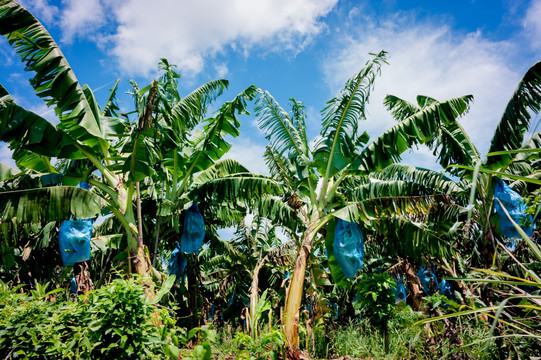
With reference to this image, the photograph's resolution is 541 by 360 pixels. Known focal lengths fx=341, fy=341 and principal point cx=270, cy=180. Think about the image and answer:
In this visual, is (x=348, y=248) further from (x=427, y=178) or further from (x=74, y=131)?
(x=74, y=131)

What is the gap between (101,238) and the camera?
25.0 ft

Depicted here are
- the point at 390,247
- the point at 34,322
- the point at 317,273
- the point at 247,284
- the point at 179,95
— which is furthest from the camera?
the point at 247,284

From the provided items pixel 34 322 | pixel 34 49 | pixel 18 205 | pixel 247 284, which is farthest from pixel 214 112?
pixel 247 284

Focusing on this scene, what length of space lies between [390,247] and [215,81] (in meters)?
5.09

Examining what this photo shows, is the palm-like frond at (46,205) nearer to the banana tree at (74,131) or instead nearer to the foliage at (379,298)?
the banana tree at (74,131)

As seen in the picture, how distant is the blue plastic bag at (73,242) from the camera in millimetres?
5336

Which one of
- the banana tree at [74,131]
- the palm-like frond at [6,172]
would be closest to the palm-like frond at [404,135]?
the banana tree at [74,131]

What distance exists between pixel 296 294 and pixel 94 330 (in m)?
3.13

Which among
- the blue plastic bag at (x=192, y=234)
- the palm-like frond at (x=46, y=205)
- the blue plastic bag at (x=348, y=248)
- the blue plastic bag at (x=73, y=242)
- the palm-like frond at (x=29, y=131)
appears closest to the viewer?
the palm-like frond at (x=29, y=131)

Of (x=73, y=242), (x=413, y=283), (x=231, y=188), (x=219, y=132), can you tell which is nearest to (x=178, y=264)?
(x=231, y=188)

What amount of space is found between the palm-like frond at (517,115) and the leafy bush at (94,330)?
6087 millimetres

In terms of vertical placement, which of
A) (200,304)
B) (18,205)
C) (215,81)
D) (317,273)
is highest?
(215,81)

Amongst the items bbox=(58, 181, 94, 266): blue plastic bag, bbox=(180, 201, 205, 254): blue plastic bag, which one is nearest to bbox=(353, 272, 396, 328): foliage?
bbox=(180, 201, 205, 254): blue plastic bag

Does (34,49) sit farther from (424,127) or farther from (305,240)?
(424,127)
